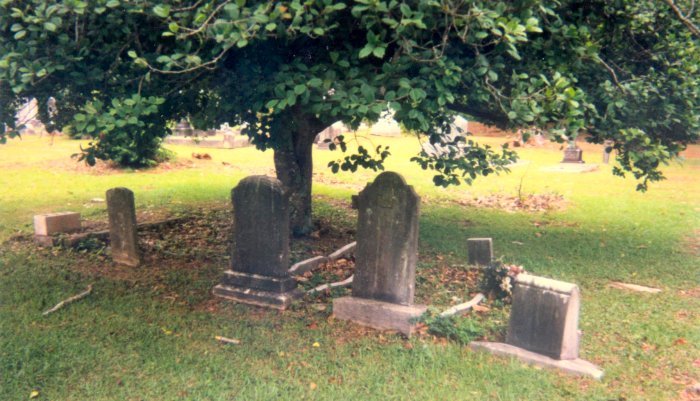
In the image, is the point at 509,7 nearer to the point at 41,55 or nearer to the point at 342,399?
the point at 342,399

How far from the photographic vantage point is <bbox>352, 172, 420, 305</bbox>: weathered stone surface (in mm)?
5504

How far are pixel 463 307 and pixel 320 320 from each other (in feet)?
4.92

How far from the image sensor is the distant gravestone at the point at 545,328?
468cm

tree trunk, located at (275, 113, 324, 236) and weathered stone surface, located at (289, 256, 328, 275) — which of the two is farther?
tree trunk, located at (275, 113, 324, 236)

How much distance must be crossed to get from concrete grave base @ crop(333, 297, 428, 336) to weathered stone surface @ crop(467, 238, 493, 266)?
7.26 feet

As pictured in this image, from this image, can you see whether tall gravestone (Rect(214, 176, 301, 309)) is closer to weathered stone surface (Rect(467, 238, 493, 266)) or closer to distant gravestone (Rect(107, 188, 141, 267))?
distant gravestone (Rect(107, 188, 141, 267))

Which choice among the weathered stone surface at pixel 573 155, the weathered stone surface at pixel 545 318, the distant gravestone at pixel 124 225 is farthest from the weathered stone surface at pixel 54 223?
the weathered stone surface at pixel 573 155

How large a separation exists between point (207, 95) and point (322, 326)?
3.66m

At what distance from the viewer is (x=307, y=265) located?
7328mm

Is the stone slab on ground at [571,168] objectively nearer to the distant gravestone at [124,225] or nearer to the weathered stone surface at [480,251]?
the weathered stone surface at [480,251]

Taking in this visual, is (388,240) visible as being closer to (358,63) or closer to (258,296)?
(258,296)

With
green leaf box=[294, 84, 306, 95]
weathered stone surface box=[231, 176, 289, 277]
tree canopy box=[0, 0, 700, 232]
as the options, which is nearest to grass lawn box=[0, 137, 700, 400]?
weathered stone surface box=[231, 176, 289, 277]

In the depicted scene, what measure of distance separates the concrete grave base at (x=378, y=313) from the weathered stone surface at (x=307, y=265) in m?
1.38

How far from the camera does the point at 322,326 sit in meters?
5.55
